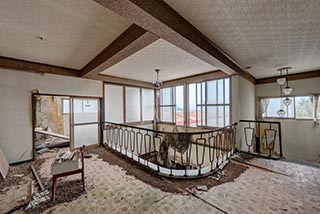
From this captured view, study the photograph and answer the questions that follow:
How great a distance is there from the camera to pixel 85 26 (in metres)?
2.29

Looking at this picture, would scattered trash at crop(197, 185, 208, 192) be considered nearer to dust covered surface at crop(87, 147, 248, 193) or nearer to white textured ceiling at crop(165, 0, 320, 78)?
dust covered surface at crop(87, 147, 248, 193)

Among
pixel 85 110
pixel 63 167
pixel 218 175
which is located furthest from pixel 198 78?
pixel 63 167

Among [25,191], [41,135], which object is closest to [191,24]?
[25,191]

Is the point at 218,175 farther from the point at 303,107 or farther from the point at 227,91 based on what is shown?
the point at 303,107

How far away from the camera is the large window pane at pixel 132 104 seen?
6.38 meters

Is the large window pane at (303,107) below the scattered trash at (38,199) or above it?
above

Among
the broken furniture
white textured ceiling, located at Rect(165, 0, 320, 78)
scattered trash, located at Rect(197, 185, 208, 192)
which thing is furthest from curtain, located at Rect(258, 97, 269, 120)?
the broken furniture

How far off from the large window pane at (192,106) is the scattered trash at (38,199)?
194 inches

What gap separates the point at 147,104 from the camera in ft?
23.6

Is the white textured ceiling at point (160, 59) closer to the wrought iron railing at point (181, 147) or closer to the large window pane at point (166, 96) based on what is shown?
the wrought iron railing at point (181, 147)

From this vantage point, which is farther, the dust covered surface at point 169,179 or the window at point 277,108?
the window at point 277,108

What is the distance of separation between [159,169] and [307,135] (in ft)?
18.0

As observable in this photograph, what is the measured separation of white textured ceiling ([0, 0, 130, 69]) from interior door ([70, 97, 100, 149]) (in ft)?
6.23

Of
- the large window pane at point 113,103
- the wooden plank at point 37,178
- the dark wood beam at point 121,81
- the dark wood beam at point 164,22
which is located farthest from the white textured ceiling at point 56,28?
the wooden plank at point 37,178
